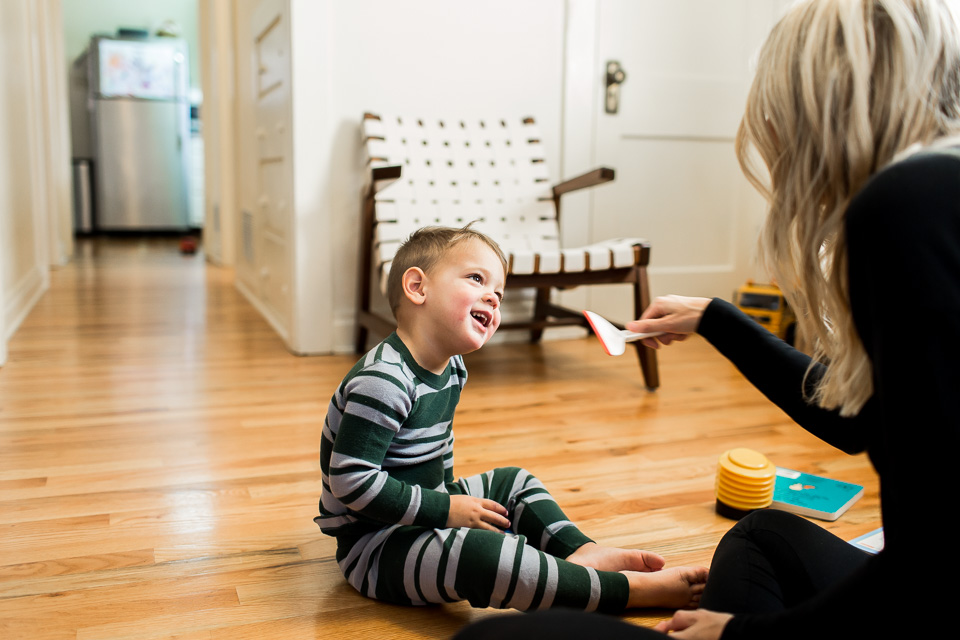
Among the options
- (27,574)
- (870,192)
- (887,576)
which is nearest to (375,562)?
(27,574)

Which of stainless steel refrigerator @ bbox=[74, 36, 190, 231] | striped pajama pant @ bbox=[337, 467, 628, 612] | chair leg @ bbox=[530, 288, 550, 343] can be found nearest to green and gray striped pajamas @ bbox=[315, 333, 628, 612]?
striped pajama pant @ bbox=[337, 467, 628, 612]

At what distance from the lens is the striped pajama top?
3.16 feet

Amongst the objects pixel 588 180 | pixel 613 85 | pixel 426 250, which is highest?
pixel 613 85

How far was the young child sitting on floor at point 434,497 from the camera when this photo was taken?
37.9 inches

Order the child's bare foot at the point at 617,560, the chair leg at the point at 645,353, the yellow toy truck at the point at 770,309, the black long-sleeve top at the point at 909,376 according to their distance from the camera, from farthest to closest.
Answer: the yellow toy truck at the point at 770,309
the chair leg at the point at 645,353
the child's bare foot at the point at 617,560
the black long-sleeve top at the point at 909,376

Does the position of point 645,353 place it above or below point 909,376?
below

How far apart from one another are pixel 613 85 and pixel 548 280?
3.30 feet

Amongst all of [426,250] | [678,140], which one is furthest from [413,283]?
[678,140]

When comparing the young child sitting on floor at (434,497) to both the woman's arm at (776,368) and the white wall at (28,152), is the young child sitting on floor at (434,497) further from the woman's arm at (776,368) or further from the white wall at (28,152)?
the white wall at (28,152)

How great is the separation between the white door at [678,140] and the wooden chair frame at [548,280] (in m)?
0.43

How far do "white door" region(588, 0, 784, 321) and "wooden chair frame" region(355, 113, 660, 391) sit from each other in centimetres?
43

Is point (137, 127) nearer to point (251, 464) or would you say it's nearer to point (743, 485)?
point (251, 464)

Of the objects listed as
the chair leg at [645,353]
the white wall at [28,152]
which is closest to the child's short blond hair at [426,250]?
the chair leg at [645,353]

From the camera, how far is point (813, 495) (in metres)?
1.41
